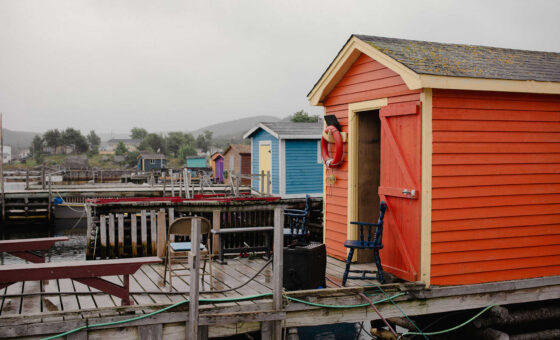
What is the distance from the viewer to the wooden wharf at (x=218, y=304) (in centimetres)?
530

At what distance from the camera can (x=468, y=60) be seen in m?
7.73

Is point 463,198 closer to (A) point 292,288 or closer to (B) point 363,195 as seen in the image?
(B) point 363,195

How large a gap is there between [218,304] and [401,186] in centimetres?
303

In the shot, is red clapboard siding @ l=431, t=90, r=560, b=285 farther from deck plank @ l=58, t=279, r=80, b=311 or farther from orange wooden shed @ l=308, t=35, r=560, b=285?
deck plank @ l=58, t=279, r=80, b=311

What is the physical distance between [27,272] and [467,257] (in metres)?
5.46

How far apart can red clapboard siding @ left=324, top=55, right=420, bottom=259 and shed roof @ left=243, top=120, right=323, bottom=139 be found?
14231mm

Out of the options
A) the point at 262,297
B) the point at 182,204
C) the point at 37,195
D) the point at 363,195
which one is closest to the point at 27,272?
the point at 262,297

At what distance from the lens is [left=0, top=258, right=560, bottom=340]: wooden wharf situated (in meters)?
5.30

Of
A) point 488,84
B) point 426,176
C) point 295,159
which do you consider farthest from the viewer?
point 295,159

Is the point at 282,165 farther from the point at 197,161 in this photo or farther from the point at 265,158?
the point at 197,161

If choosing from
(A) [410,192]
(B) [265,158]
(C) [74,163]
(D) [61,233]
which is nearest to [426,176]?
(A) [410,192]

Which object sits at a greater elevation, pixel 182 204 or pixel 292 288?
pixel 182 204

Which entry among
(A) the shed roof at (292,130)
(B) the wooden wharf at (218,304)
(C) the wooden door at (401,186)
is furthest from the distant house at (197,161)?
(C) the wooden door at (401,186)

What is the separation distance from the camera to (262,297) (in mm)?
6102
